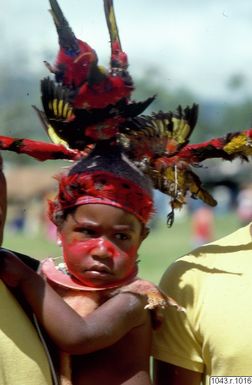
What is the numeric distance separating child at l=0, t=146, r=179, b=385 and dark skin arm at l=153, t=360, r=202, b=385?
18 centimetres

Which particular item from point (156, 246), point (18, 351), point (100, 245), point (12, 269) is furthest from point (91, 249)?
point (156, 246)

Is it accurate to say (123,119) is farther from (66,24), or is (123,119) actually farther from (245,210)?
(245,210)

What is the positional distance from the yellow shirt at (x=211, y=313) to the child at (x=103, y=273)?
0.47 ft

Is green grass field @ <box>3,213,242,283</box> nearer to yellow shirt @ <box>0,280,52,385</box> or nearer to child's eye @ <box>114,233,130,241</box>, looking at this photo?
child's eye @ <box>114,233,130,241</box>

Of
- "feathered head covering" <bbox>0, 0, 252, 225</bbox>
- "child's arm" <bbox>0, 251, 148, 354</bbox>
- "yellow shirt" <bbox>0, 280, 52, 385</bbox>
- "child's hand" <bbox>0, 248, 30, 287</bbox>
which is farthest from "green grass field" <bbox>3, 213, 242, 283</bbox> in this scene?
"yellow shirt" <bbox>0, 280, 52, 385</bbox>

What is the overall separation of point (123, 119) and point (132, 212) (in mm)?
324

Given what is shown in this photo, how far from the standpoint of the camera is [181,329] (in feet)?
12.1

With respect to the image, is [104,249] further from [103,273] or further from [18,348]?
[18,348]

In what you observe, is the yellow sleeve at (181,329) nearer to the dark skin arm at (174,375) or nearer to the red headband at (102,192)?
the dark skin arm at (174,375)

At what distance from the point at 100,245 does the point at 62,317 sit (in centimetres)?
32

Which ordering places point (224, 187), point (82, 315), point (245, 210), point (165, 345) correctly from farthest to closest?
point (224, 187) → point (245, 210) → point (165, 345) → point (82, 315)

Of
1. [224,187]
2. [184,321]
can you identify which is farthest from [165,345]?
[224,187]

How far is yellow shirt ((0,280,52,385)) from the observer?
3.07 m

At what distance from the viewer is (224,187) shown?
158 ft
